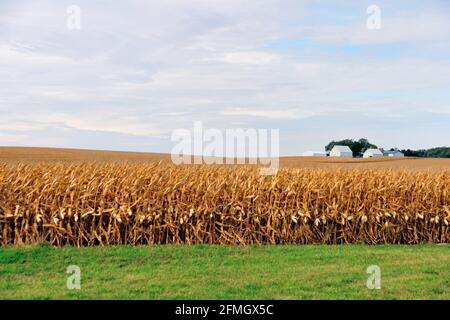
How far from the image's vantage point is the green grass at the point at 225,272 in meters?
8.46

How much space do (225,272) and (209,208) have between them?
9.25 ft

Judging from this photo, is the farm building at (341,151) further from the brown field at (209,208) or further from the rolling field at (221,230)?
the brown field at (209,208)

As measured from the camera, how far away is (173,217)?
12.4m

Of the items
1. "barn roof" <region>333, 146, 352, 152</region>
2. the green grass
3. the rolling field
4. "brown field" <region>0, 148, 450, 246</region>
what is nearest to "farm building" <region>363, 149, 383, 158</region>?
"barn roof" <region>333, 146, 352, 152</region>

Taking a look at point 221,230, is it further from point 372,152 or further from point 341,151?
point 372,152

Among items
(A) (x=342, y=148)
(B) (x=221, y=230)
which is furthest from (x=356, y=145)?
(B) (x=221, y=230)

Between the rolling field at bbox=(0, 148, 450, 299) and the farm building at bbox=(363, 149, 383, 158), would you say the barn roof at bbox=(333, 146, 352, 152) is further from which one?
the rolling field at bbox=(0, 148, 450, 299)

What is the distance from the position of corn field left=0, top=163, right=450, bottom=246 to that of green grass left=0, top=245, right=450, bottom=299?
65cm

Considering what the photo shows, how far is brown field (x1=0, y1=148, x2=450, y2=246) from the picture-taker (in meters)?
12.2

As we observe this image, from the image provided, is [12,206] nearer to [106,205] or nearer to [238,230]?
[106,205]

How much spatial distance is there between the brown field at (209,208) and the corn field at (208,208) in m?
0.02

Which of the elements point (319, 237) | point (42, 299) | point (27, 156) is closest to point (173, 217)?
point (319, 237)

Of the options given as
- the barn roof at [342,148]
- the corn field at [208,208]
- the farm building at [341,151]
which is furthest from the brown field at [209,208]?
the barn roof at [342,148]

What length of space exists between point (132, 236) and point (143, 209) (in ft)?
2.05
